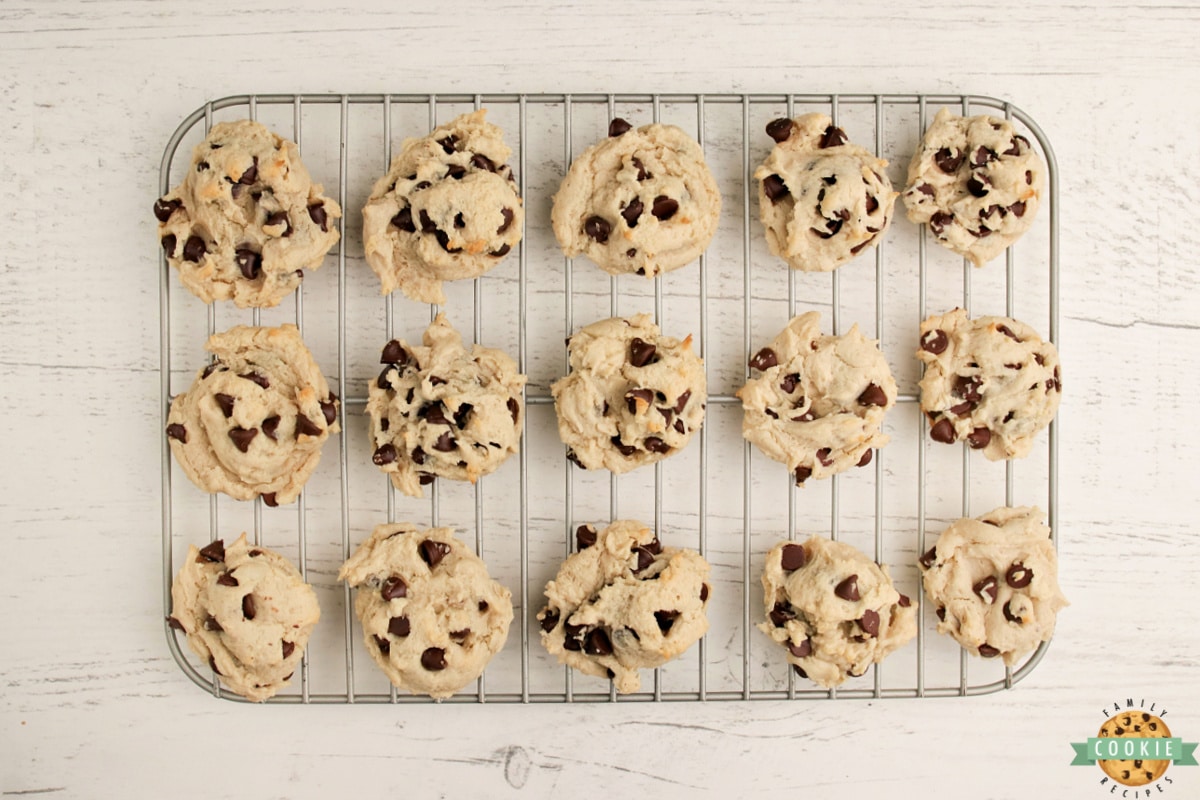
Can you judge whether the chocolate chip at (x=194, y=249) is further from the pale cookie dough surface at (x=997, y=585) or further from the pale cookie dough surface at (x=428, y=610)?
the pale cookie dough surface at (x=997, y=585)

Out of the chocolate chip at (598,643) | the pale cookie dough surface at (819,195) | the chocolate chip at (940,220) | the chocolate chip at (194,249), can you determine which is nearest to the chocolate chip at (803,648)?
the chocolate chip at (598,643)

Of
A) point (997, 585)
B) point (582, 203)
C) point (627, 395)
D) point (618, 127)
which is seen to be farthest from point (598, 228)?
point (997, 585)

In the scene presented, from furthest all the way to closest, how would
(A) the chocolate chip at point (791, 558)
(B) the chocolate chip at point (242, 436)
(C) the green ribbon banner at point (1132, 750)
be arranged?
(C) the green ribbon banner at point (1132, 750)
(A) the chocolate chip at point (791, 558)
(B) the chocolate chip at point (242, 436)

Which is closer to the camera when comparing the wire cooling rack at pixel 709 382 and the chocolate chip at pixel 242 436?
the chocolate chip at pixel 242 436

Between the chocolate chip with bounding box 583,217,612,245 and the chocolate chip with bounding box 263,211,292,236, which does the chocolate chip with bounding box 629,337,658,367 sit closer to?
the chocolate chip with bounding box 583,217,612,245

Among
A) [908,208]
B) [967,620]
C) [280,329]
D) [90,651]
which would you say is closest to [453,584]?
[280,329]

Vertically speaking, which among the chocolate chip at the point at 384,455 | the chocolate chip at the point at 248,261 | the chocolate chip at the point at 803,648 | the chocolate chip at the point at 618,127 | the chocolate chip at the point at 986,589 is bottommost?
the chocolate chip at the point at 803,648
